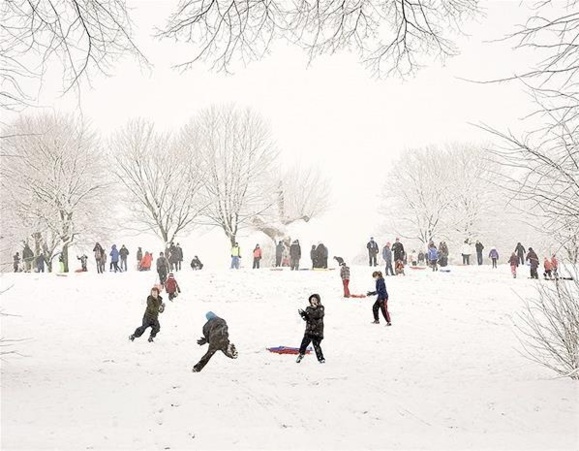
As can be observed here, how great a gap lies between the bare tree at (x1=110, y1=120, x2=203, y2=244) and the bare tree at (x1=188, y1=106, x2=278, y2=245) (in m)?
1.59

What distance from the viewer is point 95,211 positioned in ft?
104

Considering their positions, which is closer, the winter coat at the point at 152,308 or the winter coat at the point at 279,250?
the winter coat at the point at 152,308

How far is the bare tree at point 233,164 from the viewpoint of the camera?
108 ft

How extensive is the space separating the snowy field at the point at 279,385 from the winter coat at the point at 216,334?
447mm

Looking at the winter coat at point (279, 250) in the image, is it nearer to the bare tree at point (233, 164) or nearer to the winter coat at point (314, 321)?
the bare tree at point (233, 164)

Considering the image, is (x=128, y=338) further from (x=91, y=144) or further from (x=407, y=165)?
(x=407, y=165)

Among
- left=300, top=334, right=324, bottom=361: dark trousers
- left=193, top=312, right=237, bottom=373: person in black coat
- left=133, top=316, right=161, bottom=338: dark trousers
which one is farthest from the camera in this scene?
left=133, top=316, right=161, bottom=338: dark trousers

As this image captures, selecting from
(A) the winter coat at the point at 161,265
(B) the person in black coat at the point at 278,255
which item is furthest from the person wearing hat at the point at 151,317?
(B) the person in black coat at the point at 278,255

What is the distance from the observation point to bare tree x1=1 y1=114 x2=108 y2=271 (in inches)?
1112

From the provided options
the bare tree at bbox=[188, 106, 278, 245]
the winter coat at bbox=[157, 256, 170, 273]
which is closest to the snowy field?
the winter coat at bbox=[157, 256, 170, 273]

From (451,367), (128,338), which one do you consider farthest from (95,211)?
(451,367)

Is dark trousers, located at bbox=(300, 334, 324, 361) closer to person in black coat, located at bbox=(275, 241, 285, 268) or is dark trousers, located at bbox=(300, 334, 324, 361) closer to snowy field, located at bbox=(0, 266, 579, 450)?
snowy field, located at bbox=(0, 266, 579, 450)

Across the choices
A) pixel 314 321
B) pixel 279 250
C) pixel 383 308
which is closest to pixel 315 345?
pixel 314 321

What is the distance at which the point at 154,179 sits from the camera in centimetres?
3109
